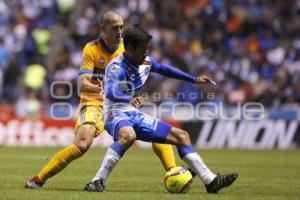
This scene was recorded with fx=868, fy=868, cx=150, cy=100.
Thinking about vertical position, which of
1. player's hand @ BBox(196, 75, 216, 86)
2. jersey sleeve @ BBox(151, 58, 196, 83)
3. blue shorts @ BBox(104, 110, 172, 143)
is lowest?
blue shorts @ BBox(104, 110, 172, 143)

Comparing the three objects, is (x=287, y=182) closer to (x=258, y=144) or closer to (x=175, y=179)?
(x=175, y=179)

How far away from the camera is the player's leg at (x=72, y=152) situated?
426 inches

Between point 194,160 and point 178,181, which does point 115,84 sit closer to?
point 194,160

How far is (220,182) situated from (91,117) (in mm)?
1993

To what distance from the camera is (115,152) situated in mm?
10445

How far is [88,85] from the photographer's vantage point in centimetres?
1088

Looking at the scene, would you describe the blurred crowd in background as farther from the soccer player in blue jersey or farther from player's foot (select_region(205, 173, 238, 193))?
player's foot (select_region(205, 173, 238, 193))

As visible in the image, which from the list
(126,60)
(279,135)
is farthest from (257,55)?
(126,60)

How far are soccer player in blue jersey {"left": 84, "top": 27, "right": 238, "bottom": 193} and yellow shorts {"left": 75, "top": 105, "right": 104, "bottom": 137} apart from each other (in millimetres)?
495

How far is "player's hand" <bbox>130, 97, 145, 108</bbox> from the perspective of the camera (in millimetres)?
10551

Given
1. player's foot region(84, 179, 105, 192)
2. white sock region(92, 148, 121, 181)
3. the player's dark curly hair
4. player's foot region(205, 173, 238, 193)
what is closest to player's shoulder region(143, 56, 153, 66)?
the player's dark curly hair

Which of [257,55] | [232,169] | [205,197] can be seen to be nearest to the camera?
[205,197]

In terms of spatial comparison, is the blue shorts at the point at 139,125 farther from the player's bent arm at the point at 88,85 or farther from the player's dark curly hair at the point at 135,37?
the player's dark curly hair at the point at 135,37

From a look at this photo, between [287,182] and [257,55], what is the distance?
13469mm
